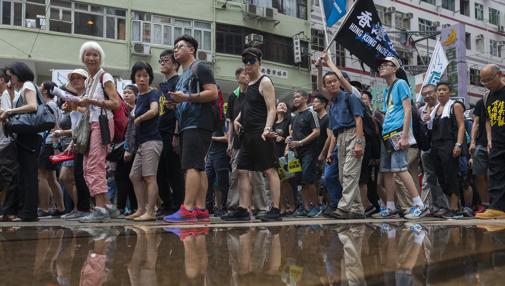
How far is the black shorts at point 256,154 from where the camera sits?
5047mm

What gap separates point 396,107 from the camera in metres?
5.90

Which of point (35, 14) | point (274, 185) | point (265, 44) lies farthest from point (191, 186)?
point (265, 44)

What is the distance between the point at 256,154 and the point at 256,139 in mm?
150

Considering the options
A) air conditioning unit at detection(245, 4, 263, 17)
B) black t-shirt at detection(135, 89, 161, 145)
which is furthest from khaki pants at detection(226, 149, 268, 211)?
air conditioning unit at detection(245, 4, 263, 17)

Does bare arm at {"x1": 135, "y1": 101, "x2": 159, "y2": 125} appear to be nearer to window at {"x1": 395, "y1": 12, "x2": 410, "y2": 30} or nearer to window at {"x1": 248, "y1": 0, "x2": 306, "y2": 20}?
window at {"x1": 248, "y1": 0, "x2": 306, "y2": 20}

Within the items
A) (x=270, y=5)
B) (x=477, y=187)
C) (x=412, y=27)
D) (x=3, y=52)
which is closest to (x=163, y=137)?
(x=477, y=187)

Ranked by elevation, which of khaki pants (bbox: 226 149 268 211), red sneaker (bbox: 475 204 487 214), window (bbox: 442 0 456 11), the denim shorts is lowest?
red sneaker (bbox: 475 204 487 214)

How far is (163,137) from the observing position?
5703 mm

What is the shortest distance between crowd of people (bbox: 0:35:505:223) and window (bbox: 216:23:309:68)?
17.1m

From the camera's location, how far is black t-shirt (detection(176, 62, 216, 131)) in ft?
15.5

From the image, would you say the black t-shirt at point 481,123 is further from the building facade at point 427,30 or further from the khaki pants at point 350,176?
the building facade at point 427,30

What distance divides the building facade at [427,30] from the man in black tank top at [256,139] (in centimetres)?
2193

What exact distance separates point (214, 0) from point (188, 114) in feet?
66.3

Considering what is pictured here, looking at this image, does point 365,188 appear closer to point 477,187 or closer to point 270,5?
point 477,187
